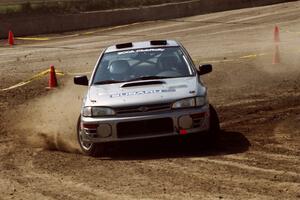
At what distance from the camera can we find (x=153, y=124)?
28.8ft

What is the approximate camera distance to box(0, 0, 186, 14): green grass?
31.7 m

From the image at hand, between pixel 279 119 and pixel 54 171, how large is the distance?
469 centimetres

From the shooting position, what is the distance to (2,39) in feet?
94.5

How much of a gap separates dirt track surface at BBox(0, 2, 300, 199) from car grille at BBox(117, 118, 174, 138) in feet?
0.88

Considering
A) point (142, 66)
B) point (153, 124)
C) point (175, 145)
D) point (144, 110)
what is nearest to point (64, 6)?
point (142, 66)

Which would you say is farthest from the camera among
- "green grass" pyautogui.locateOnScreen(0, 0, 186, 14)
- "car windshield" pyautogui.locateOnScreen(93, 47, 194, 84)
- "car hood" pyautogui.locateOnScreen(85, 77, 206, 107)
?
"green grass" pyautogui.locateOnScreen(0, 0, 186, 14)

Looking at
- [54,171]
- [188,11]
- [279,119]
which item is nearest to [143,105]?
[54,171]

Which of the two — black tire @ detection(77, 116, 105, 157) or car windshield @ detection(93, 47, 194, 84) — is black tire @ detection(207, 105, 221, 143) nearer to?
car windshield @ detection(93, 47, 194, 84)

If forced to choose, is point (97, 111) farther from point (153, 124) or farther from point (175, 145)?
point (175, 145)

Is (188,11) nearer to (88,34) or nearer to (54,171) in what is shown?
(88,34)

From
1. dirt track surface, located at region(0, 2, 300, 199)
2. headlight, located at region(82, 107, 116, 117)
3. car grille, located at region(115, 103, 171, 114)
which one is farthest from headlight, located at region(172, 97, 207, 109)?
headlight, located at region(82, 107, 116, 117)

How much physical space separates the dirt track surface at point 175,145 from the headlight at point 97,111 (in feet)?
1.91

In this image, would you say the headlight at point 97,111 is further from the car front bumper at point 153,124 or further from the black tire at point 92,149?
the black tire at point 92,149

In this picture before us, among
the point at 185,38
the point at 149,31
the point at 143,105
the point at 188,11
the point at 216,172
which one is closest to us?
the point at 216,172
